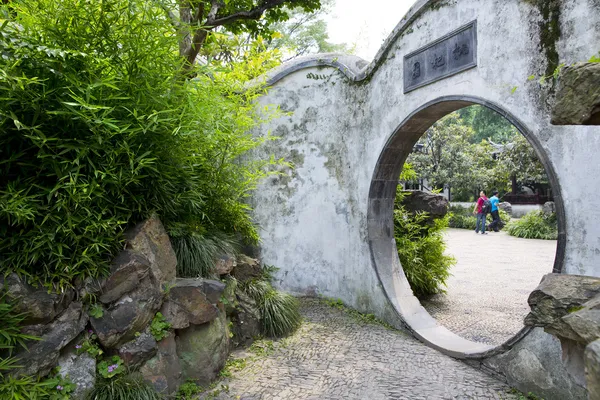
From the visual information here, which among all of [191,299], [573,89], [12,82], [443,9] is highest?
[443,9]

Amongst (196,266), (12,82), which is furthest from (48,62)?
(196,266)

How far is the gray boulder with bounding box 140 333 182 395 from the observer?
8.64 ft

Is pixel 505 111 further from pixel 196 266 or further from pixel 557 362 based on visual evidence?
pixel 196 266

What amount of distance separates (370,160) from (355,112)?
65cm

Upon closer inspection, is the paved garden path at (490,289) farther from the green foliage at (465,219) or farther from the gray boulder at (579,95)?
the green foliage at (465,219)

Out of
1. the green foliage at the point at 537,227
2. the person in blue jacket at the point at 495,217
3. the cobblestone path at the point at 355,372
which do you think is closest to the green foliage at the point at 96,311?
the cobblestone path at the point at 355,372

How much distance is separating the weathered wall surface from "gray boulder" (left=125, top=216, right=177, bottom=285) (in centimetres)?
226

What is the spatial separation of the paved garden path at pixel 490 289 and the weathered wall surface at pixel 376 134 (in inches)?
33.9

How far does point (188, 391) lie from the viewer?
281 cm

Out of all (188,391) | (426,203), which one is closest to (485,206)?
(426,203)

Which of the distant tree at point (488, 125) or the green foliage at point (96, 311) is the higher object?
the distant tree at point (488, 125)

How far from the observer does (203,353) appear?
3037mm

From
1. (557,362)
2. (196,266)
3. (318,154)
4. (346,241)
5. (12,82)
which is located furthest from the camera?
(318,154)

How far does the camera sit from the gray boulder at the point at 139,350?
101 inches
